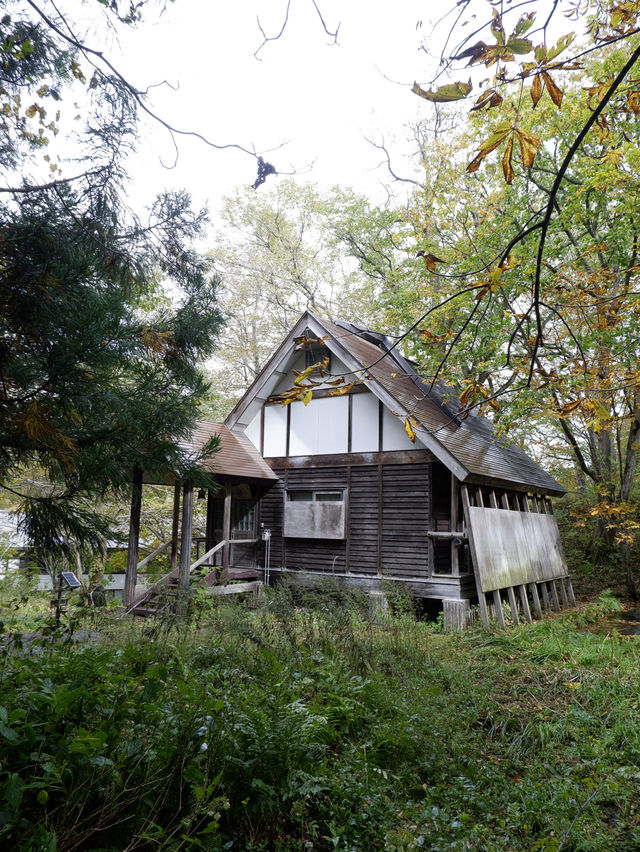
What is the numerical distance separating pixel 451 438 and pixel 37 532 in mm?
10218

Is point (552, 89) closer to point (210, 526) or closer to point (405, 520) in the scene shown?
point (405, 520)

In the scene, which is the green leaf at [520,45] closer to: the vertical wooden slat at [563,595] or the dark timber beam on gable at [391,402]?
the dark timber beam on gable at [391,402]

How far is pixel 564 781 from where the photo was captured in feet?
14.6

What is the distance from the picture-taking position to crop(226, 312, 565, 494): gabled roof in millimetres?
11477

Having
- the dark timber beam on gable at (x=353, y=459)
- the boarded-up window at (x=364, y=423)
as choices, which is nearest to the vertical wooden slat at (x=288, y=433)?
the dark timber beam on gable at (x=353, y=459)

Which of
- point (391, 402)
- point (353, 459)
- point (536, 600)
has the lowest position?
point (536, 600)

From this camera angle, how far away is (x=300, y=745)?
3.46m

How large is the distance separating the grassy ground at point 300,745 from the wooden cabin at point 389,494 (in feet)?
14.9

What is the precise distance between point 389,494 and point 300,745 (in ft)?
30.8

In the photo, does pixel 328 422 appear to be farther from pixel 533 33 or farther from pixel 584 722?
pixel 533 33

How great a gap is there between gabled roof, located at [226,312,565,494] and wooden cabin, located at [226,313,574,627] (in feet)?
0.15

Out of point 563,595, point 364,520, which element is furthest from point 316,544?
point 563,595

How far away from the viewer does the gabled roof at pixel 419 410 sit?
1148 centimetres

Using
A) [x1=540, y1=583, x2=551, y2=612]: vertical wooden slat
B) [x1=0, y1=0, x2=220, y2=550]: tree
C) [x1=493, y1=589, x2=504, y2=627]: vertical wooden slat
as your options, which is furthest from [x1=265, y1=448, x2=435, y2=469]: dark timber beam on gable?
[x1=0, y1=0, x2=220, y2=550]: tree
